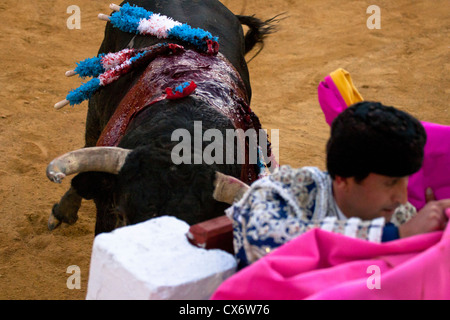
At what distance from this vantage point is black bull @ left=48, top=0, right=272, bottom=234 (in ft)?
8.45

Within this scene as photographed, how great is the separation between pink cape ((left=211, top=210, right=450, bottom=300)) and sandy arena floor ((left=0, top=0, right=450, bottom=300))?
2550mm

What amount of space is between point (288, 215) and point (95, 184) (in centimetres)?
152

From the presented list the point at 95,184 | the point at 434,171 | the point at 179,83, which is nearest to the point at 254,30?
the point at 179,83

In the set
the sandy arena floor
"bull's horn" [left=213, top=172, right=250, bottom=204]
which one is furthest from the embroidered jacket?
the sandy arena floor

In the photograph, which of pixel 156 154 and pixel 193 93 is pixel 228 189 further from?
pixel 193 93

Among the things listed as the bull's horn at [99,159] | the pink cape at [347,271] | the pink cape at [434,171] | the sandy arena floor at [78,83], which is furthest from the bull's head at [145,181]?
the sandy arena floor at [78,83]

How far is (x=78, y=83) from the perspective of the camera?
263 inches

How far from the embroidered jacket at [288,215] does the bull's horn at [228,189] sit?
2.98 ft

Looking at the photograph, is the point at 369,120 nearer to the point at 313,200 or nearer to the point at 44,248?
the point at 313,200

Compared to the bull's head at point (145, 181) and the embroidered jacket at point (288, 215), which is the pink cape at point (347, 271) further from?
the bull's head at point (145, 181)

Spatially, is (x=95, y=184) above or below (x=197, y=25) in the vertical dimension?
below

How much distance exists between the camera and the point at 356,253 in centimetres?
147

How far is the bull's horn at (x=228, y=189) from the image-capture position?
8.52ft

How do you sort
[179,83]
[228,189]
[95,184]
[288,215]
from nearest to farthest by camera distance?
[288,215] < [228,189] < [95,184] < [179,83]
